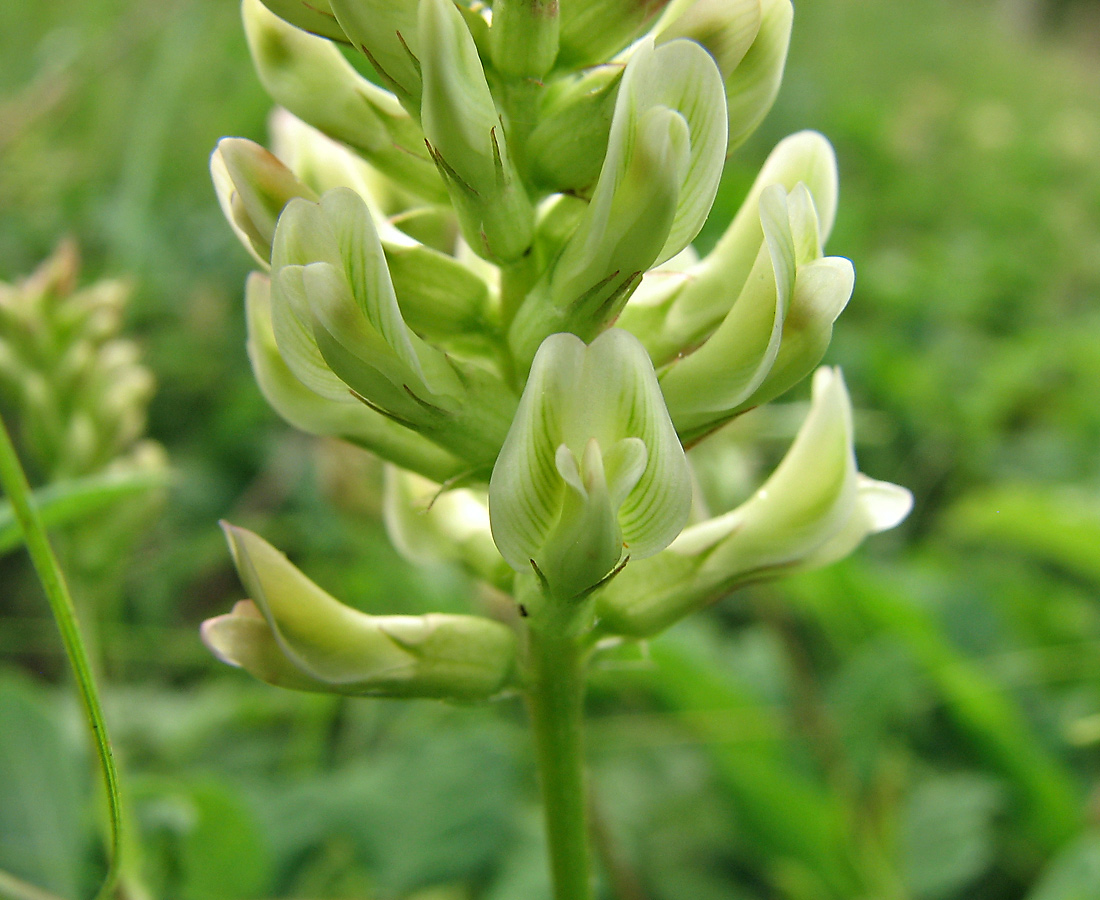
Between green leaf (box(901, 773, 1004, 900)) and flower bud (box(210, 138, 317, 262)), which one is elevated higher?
flower bud (box(210, 138, 317, 262))

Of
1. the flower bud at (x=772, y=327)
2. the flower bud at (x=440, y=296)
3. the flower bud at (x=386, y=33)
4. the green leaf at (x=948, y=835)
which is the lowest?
the green leaf at (x=948, y=835)

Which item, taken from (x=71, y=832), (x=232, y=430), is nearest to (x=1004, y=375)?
(x=232, y=430)

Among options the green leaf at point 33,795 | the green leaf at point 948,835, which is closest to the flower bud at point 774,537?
the green leaf at point 948,835

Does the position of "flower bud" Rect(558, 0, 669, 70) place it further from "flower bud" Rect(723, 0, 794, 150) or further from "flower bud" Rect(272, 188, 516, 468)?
"flower bud" Rect(272, 188, 516, 468)

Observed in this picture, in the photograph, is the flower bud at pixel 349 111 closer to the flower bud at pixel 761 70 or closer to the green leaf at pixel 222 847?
the flower bud at pixel 761 70

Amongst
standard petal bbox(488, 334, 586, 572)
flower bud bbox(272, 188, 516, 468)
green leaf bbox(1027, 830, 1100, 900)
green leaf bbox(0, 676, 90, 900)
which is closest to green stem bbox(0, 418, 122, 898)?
flower bud bbox(272, 188, 516, 468)

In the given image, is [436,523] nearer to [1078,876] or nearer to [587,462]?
[587,462]

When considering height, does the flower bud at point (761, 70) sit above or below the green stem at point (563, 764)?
above

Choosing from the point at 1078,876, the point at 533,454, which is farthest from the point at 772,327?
the point at 1078,876
